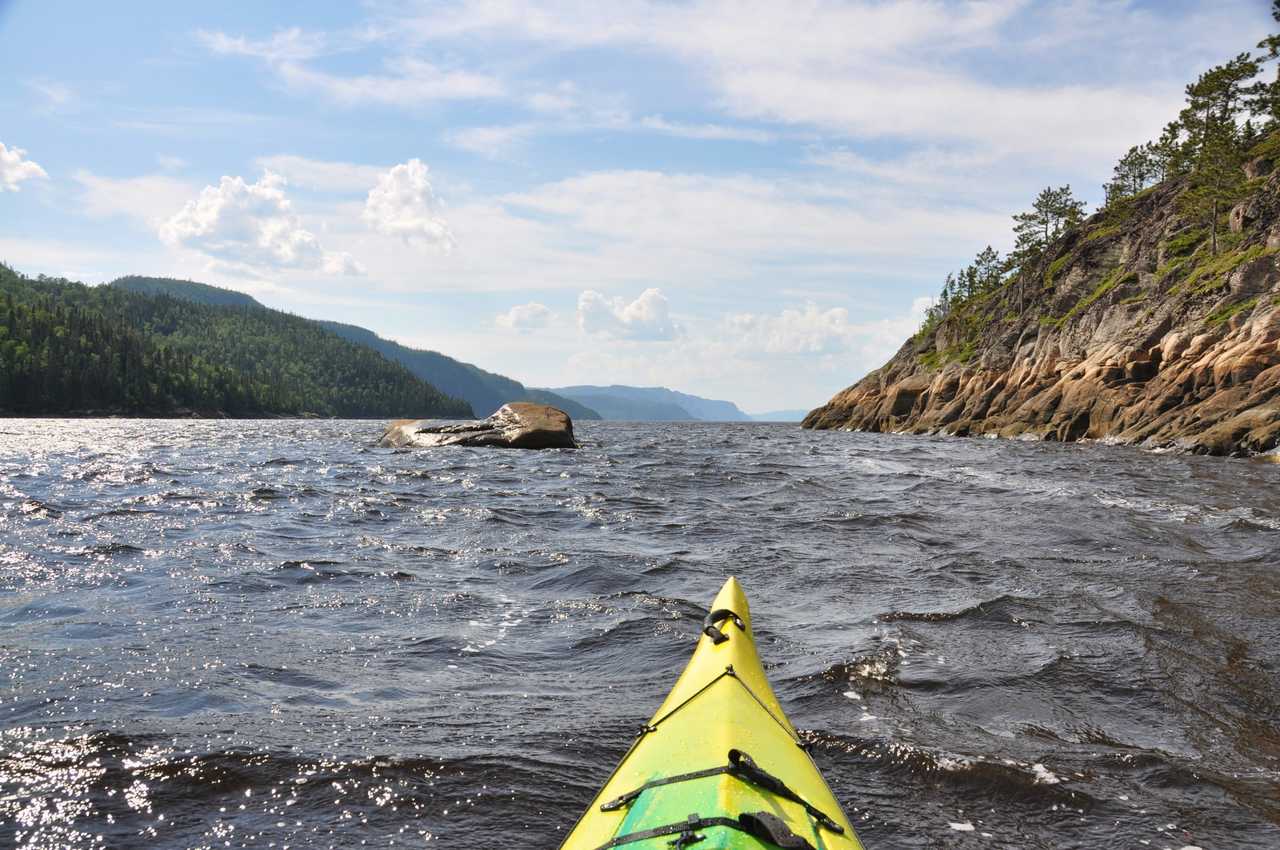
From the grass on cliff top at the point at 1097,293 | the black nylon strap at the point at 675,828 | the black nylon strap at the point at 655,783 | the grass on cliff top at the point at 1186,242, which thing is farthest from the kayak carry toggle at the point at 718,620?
the grass on cliff top at the point at 1186,242

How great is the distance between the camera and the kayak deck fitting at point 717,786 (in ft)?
9.81

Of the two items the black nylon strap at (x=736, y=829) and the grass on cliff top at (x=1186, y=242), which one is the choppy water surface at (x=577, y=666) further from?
the grass on cliff top at (x=1186, y=242)

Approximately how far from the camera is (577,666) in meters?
6.71

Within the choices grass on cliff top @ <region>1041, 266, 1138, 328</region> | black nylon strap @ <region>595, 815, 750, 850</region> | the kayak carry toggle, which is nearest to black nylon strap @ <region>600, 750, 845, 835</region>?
black nylon strap @ <region>595, 815, 750, 850</region>

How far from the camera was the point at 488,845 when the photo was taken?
3896mm

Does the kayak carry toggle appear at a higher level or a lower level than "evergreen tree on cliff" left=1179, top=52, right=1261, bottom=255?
lower

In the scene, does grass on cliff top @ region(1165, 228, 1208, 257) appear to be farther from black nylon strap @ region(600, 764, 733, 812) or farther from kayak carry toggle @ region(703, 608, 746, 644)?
black nylon strap @ region(600, 764, 733, 812)

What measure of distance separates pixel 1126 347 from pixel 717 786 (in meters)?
47.1

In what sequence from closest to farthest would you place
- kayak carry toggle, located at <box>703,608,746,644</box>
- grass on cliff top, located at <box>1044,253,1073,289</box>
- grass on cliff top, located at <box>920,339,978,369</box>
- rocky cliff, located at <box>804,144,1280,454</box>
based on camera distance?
kayak carry toggle, located at <box>703,608,746,644</box> < rocky cliff, located at <box>804,144,1280,454</box> < grass on cliff top, located at <box>1044,253,1073,289</box> < grass on cliff top, located at <box>920,339,978,369</box>

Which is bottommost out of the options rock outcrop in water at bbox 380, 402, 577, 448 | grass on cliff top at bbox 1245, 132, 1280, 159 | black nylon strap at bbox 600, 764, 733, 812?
black nylon strap at bbox 600, 764, 733, 812

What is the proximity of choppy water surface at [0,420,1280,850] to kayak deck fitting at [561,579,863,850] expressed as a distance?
0.57 m

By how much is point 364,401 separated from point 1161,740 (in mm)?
191324

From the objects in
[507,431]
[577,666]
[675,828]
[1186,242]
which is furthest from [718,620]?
[1186,242]

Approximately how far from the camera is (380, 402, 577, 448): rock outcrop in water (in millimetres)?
31797
